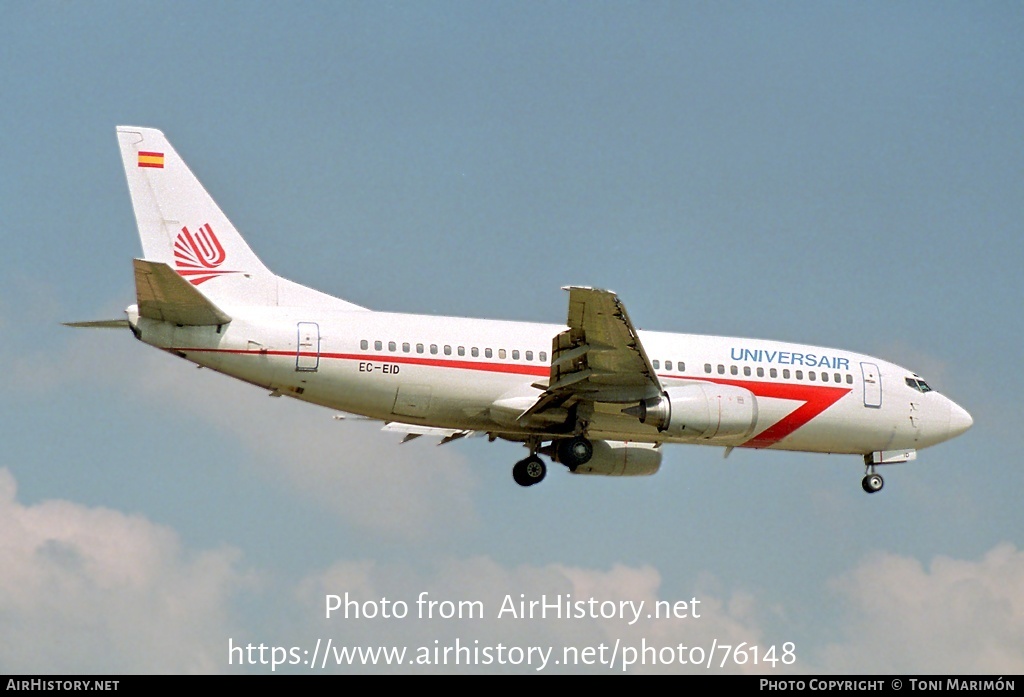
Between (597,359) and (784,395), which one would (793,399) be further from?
(597,359)

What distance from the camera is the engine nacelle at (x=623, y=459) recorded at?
40.7 meters

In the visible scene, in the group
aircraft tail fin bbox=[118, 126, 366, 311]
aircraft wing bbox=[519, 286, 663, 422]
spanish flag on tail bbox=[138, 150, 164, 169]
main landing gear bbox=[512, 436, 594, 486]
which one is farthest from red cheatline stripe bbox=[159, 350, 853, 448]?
spanish flag on tail bbox=[138, 150, 164, 169]

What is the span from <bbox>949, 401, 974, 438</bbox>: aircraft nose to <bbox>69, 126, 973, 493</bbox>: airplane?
3606mm

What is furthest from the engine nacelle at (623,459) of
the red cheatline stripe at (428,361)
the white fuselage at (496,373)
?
the red cheatline stripe at (428,361)

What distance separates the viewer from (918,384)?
41656 mm

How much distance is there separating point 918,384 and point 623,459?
888cm

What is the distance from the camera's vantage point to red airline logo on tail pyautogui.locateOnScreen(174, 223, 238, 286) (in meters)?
36.0

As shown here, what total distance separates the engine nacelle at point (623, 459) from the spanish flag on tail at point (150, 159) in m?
14.0

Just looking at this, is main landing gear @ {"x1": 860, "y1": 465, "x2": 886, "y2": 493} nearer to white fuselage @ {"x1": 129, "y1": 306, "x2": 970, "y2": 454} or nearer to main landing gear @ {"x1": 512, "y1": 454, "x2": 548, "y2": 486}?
white fuselage @ {"x1": 129, "y1": 306, "x2": 970, "y2": 454}

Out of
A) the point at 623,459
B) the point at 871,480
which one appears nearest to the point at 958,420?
the point at 871,480
